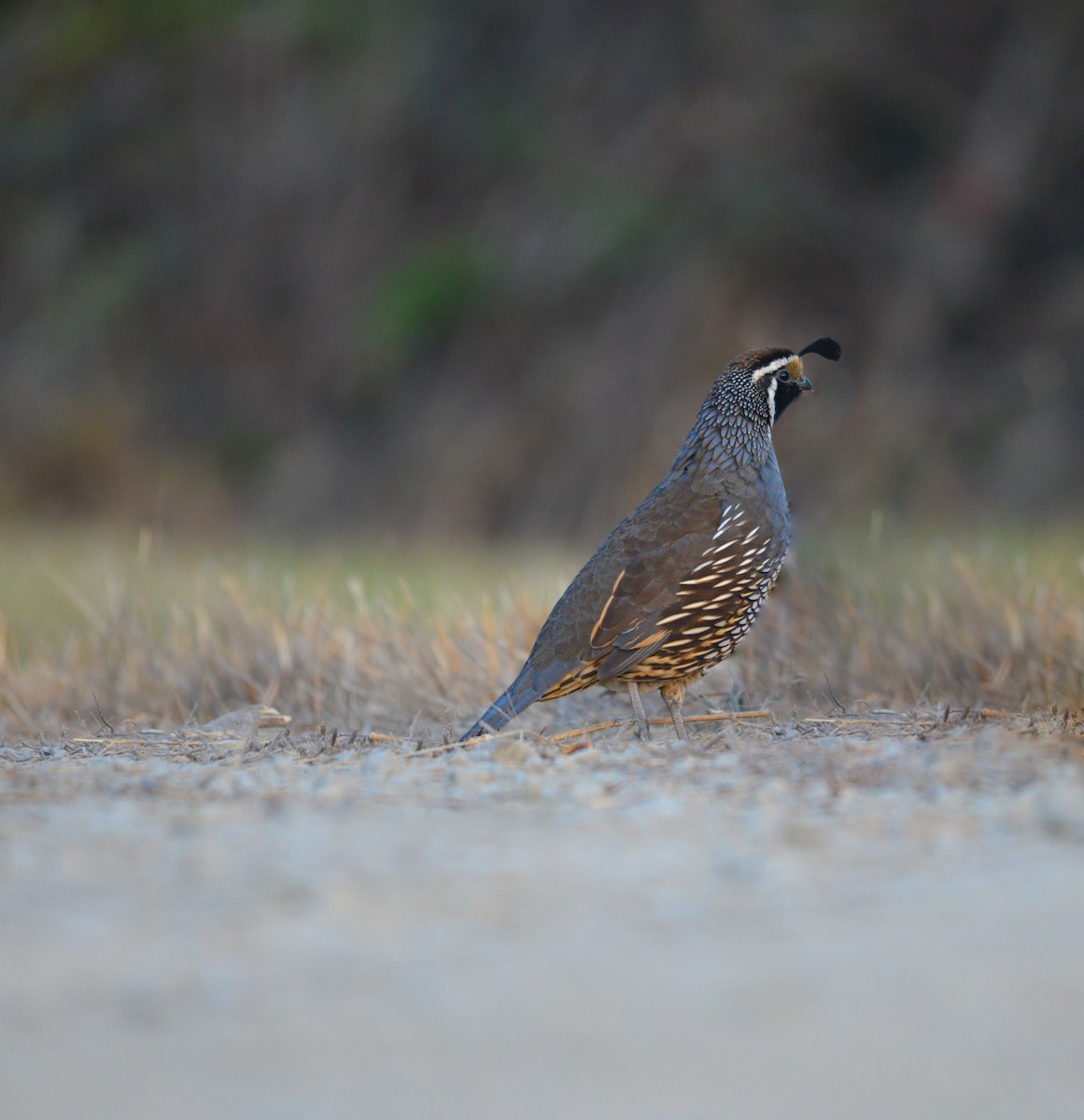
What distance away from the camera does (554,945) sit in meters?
2.05

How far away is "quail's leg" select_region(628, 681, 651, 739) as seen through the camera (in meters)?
4.07

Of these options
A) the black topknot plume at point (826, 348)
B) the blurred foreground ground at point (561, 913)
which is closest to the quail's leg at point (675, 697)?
the blurred foreground ground at point (561, 913)

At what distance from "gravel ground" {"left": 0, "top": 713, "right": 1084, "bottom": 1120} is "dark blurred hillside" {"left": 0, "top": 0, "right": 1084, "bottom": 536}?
29.4 feet

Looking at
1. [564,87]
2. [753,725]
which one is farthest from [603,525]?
[753,725]

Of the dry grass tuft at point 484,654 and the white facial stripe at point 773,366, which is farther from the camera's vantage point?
the white facial stripe at point 773,366

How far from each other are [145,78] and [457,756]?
1533 cm

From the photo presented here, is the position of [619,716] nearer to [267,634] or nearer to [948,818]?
[267,634]

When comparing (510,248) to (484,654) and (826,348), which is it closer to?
(826,348)

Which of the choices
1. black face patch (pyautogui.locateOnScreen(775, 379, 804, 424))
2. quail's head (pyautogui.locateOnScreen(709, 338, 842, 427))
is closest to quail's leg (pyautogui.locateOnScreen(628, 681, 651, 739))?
quail's head (pyautogui.locateOnScreen(709, 338, 842, 427))

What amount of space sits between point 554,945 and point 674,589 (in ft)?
6.91

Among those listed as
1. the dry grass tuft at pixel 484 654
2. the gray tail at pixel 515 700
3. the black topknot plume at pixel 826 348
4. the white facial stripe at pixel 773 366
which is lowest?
the dry grass tuft at pixel 484 654

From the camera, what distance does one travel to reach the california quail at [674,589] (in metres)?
4.06

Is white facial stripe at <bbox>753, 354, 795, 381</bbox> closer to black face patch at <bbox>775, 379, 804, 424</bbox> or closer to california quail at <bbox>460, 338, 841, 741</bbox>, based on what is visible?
black face patch at <bbox>775, 379, 804, 424</bbox>

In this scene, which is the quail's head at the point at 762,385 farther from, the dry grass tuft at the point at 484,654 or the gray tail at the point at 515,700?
the gray tail at the point at 515,700
